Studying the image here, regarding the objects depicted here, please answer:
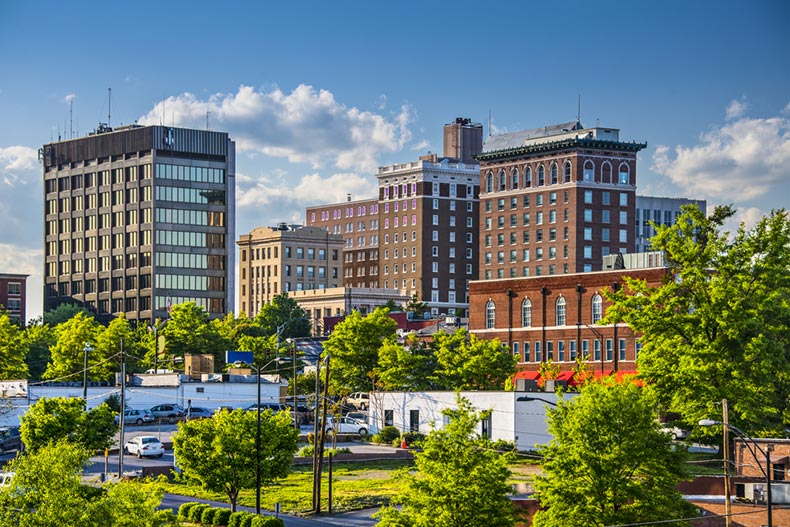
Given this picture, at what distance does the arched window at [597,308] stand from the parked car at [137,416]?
3997 cm

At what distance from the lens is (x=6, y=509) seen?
5047 centimetres

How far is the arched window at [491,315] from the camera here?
13700cm

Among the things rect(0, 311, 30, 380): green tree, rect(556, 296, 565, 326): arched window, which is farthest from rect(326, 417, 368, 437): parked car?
rect(0, 311, 30, 380): green tree

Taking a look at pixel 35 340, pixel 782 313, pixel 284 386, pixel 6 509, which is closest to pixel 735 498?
pixel 782 313

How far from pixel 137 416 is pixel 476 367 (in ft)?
90.1

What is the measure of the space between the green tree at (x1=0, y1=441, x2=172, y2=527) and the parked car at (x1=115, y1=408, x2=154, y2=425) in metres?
58.3

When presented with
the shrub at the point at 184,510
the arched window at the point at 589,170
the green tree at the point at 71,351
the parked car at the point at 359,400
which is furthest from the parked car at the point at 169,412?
the arched window at the point at 589,170

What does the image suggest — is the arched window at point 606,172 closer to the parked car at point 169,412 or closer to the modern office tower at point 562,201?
the modern office tower at point 562,201

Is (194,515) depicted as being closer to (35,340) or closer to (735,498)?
(735,498)

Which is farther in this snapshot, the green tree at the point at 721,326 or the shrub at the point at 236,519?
the green tree at the point at 721,326

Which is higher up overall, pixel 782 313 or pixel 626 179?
pixel 626 179

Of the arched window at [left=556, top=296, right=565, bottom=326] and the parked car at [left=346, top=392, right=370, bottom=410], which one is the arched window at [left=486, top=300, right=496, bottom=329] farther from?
the parked car at [left=346, top=392, right=370, bottom=410]

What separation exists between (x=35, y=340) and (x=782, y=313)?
101924mm

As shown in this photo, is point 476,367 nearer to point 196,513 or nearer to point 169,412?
point 169,412
